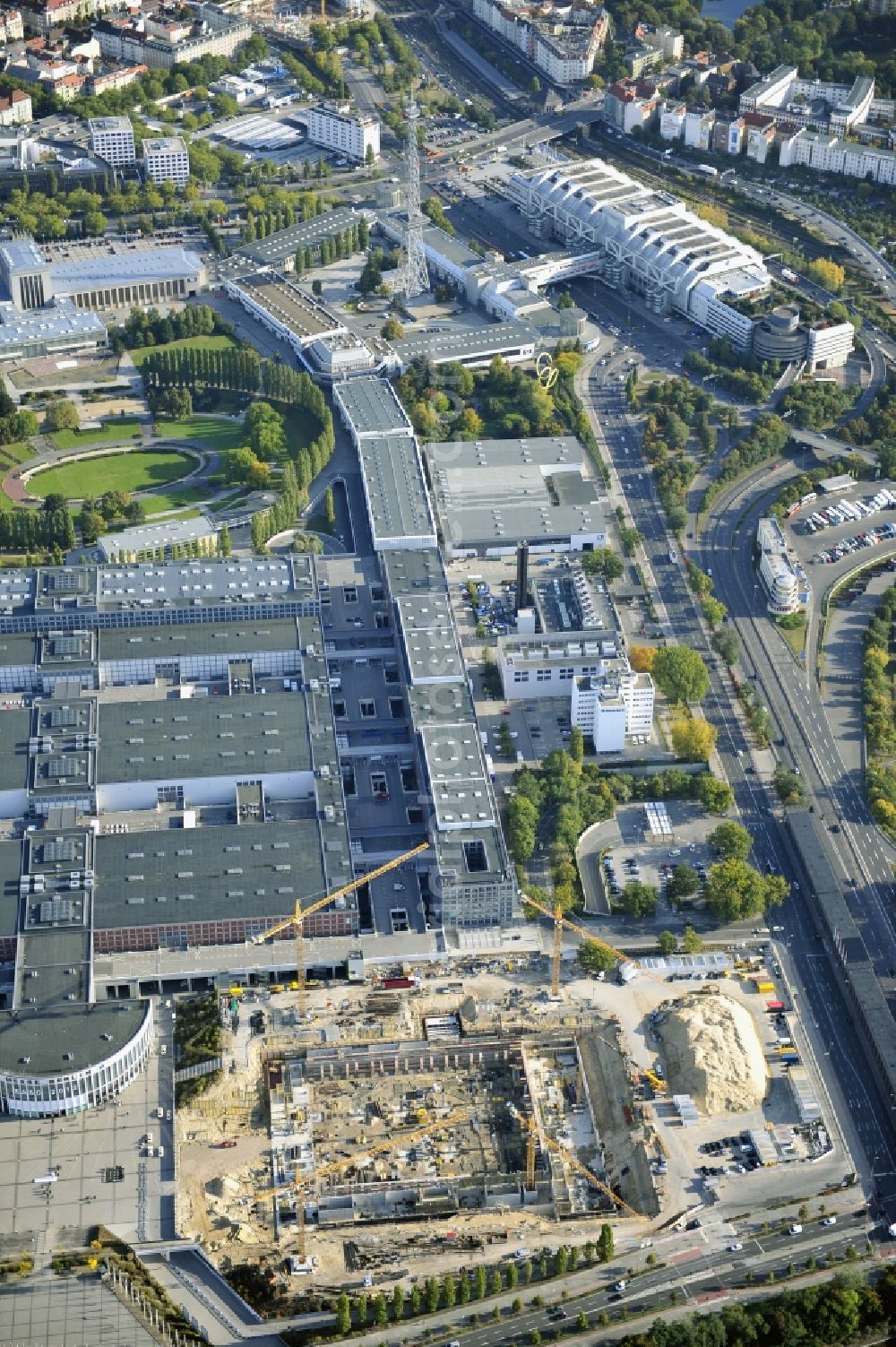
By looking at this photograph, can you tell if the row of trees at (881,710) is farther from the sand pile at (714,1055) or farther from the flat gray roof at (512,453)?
the flat gray roof at (512,453)

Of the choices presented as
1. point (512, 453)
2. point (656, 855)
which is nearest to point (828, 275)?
point (512, 453)

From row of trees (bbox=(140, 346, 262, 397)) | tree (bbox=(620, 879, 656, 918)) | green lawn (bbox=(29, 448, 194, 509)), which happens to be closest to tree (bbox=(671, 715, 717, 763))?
tree (bbox=(620, 879, 656, 918))

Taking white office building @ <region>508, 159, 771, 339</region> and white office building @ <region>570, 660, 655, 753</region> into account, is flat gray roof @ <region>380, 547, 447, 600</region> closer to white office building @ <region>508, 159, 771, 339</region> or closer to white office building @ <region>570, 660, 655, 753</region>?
white office building @ <region>570, 660, 655, 753</region>

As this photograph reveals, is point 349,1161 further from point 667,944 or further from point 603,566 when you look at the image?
point 603,566

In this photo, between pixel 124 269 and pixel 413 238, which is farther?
pixel 124 269

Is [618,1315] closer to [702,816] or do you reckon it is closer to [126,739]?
[702,816]

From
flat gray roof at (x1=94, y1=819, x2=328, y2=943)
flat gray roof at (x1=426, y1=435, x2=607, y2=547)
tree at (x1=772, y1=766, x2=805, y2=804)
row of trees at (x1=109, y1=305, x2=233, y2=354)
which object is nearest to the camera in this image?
flat gray roof at (x1=94, y1=819, x2=328, y2=943)

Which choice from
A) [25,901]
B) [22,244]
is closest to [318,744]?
[25,901]
